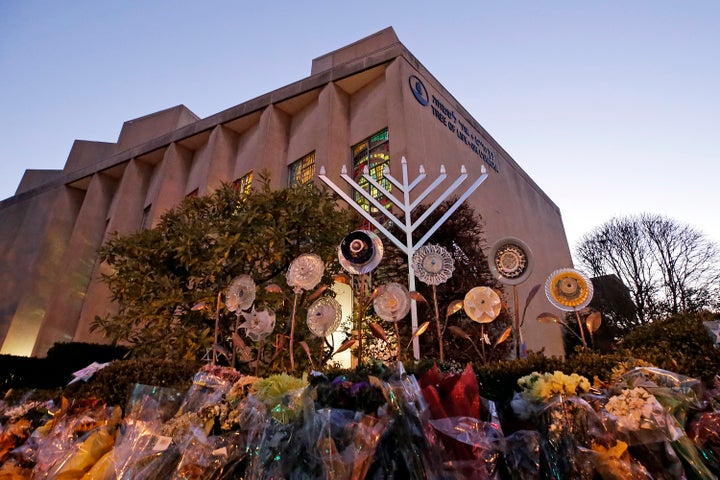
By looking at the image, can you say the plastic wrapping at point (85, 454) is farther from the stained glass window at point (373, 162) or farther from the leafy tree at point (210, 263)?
the stained glass window at point (373, 162)

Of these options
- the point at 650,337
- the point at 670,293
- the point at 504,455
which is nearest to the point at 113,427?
the point at 504,455

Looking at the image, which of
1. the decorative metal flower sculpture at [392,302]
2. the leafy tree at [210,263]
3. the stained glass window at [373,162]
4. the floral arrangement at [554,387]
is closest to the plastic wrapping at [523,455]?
the floral arrangement at [554,387]

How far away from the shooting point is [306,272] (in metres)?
3.96

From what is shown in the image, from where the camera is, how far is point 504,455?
1.14 metres

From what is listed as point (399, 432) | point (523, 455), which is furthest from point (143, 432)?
point (523, 455)

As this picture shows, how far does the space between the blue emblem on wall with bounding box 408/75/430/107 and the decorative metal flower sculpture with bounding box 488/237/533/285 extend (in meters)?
7.72

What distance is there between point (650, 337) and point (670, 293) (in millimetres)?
16241

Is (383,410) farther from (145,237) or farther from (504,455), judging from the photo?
(145,237)

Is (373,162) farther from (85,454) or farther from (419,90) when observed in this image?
(85,454)

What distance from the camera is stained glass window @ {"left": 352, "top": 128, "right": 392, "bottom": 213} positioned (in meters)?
10.0

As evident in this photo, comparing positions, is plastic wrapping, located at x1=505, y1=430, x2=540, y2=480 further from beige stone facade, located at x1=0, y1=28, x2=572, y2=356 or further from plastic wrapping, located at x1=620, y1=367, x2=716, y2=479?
beige stone facade, located at x1=0, y1=28, x2=572, y2=356

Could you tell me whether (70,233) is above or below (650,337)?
above

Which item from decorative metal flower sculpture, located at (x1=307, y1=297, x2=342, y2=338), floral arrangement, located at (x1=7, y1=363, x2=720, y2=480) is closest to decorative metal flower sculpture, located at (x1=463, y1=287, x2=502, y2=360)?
decorative metal flower sculpture, located at (x1=307, y1=297, x2=342, y2=338)

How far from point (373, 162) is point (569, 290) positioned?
7723 millimetres
